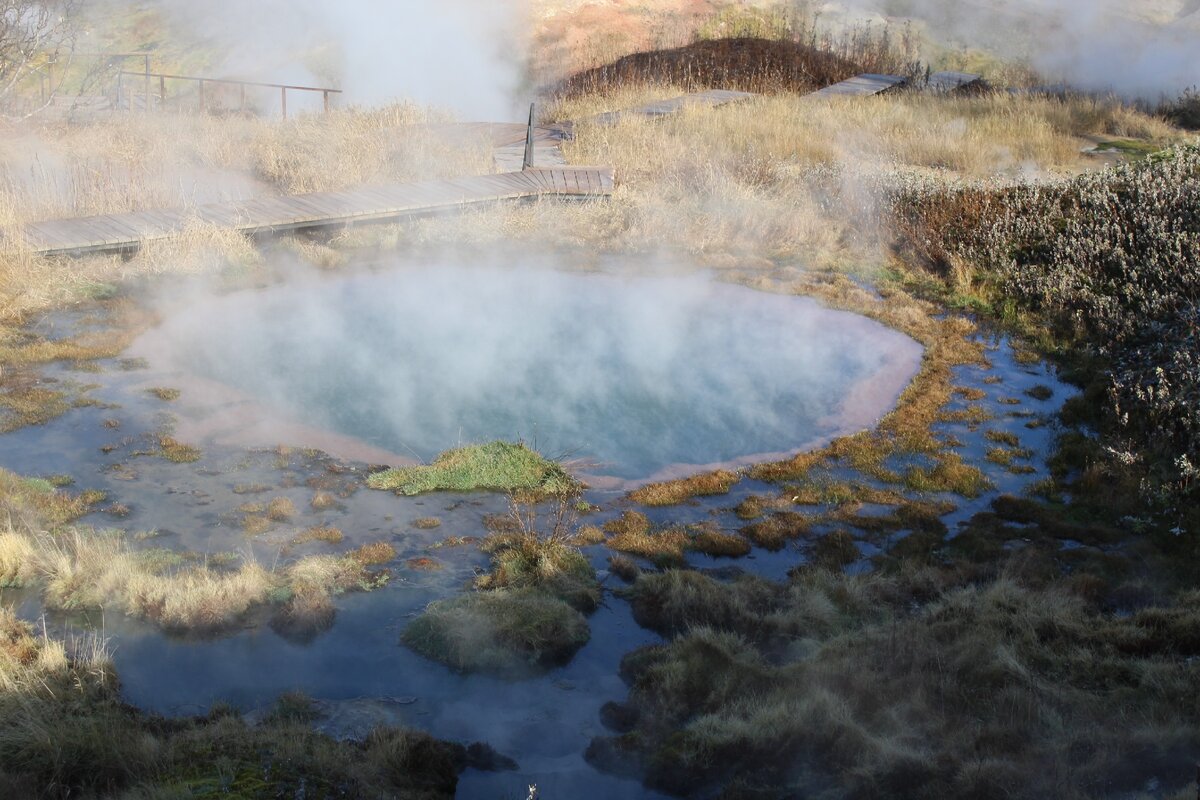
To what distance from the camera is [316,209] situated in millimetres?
10969

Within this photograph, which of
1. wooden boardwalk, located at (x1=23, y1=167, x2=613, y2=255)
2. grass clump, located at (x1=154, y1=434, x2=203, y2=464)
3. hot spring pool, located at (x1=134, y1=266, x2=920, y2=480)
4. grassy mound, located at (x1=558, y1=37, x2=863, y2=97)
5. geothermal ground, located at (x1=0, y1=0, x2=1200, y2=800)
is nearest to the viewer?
geothermal ground, located at (x1=0, y1=0, x2=1200, y2=800)

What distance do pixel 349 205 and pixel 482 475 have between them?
18.0ft

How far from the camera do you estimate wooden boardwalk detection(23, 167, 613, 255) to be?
32.0 feet

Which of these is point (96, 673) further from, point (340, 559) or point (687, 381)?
point (687, 381)

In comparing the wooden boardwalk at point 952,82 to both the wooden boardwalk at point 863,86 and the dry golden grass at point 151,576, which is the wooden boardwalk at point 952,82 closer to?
the wooden boardwalk at point 863,86

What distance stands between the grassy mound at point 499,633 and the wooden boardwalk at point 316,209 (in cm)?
623

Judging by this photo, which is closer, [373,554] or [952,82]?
[373,554]

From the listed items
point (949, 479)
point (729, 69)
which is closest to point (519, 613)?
point (949, 479)

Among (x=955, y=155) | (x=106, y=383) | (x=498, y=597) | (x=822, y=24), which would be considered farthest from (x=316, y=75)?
(x=498, y=597)

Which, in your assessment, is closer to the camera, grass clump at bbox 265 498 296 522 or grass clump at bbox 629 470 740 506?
grass clump at bbox 265 498 296 522

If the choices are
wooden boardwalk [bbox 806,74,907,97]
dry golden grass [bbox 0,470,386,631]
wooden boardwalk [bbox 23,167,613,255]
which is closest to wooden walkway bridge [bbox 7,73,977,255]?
wooden boardwalk [bbox 23,167,613,255]

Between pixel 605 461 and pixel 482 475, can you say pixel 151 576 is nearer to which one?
pixel 482 475

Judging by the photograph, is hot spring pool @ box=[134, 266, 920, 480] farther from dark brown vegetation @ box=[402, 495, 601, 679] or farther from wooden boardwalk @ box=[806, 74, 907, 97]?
wooden boardwalk @ box=[806, 74, 907, 97]

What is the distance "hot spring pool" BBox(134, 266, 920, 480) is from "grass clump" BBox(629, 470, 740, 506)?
7.0 inches
